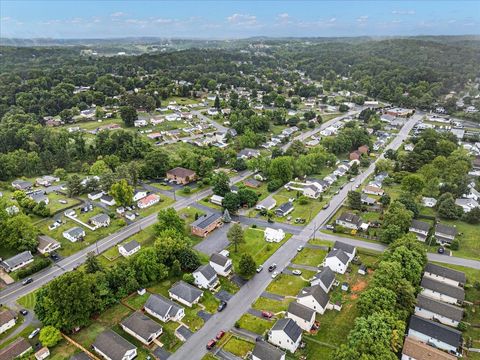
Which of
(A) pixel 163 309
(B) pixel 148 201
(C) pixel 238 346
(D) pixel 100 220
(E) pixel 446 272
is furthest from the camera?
(B) pixel 148 201

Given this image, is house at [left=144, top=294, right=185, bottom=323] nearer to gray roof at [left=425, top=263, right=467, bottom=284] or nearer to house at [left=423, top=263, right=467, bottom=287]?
house at [left=423, top=263, right=467, bottom=287]

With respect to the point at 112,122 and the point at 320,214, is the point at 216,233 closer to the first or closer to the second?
the point at 320,214

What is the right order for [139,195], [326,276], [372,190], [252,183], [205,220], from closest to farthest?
[326,276]
[205,220]
[139,195]
[372,190]
[252,183]

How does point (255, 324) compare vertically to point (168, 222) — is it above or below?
below

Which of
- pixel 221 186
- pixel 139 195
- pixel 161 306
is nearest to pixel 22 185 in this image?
pixel 139 195

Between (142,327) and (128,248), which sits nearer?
(142,327)

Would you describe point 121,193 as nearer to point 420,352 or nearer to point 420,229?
point 420,352

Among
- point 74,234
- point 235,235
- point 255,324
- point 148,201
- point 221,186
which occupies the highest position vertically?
point 235,235

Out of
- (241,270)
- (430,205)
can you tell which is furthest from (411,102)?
(241,270)
